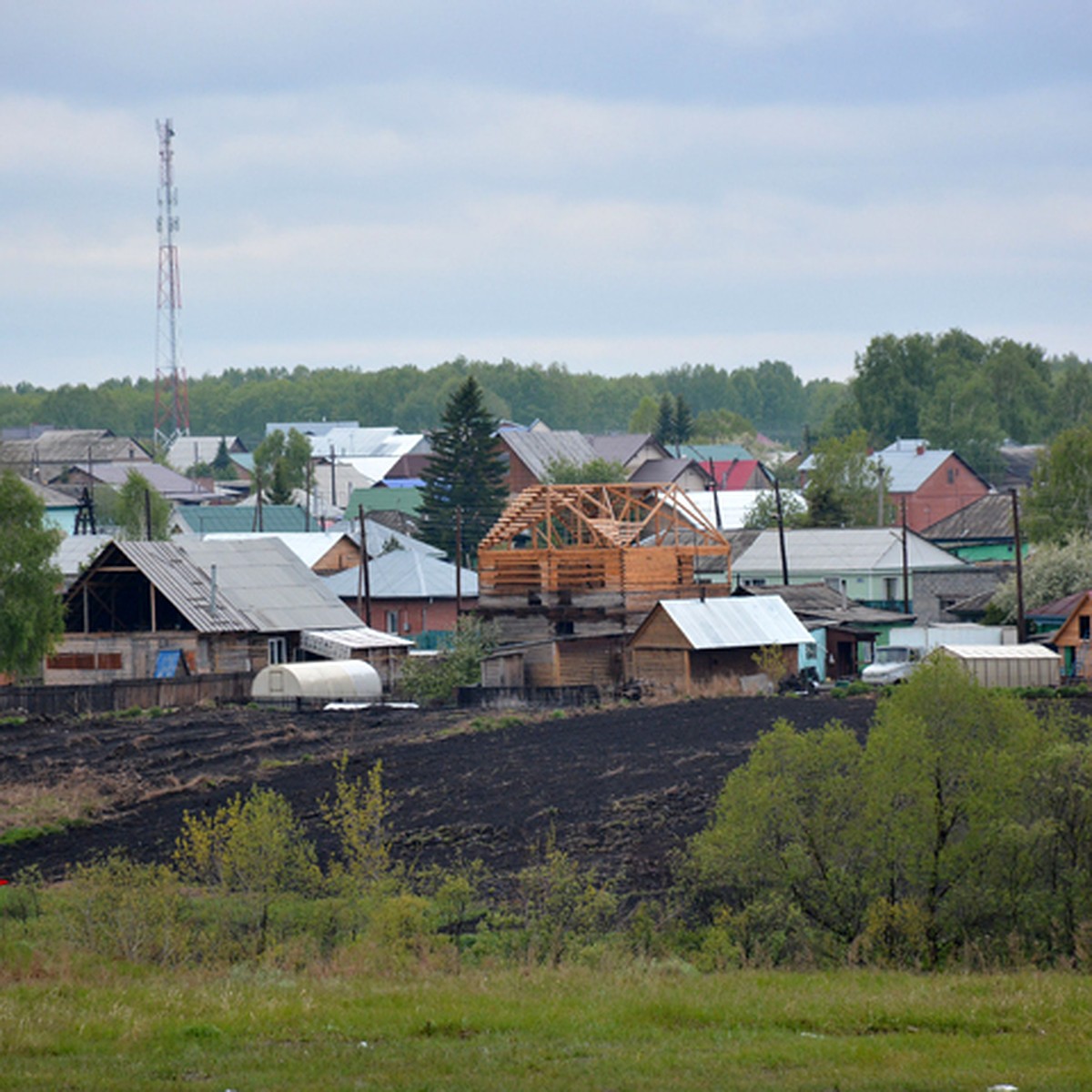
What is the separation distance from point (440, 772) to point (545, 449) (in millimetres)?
92698

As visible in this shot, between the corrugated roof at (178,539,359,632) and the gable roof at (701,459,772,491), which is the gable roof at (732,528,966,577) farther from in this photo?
the gable roof at (701,459,772,491)

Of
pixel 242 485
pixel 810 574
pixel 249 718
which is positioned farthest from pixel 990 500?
pixel 242 485

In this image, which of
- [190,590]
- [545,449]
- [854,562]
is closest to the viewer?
[190,590]

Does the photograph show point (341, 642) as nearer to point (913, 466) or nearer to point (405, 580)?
point (405, 580)

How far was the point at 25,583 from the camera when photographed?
169 feet

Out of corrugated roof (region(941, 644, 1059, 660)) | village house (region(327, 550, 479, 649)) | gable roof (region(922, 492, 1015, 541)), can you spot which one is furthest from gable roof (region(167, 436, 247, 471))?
corrugated roof (region(941, 644, 1059, 660))

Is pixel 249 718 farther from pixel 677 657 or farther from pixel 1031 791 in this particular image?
pixel 1031 791

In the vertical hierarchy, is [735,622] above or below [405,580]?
below

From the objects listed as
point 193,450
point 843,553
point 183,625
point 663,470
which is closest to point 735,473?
point 663,470

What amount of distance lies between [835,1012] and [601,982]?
2.42 meters

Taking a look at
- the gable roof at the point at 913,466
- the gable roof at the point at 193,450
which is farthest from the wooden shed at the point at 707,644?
the gable roof at the point at 193,450

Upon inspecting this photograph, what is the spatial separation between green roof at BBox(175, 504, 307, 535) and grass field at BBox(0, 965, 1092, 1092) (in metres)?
86.6

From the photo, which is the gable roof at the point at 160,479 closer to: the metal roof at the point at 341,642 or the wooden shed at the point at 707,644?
the metal roof at the point at 341,642

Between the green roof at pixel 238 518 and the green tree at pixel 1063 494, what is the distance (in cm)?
4351
